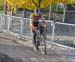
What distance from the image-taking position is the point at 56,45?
52.8 ft

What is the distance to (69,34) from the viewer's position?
16.4 metres

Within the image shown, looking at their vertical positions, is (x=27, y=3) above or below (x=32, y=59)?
above

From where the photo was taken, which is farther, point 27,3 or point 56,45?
point 27,3

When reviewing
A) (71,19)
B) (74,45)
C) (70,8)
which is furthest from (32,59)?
(70,8)

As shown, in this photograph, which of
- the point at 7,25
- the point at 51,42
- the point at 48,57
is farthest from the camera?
the point at 7,25

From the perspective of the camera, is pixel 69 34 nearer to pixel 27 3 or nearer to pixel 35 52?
pixel 35 52

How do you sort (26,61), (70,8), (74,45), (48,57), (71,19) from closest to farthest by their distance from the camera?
(26,61)
(48,57)
(74,45)
(71,19)
(70,8)

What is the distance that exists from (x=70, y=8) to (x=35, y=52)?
34831 millimetres

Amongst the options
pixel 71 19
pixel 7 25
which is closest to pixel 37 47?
pixel 7 25

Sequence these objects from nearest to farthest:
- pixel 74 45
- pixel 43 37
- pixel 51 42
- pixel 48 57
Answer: pixel 48 57 < pixel 43 37 < pixel 74 45 < pixel 51 42

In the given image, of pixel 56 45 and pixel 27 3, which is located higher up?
pixel 27 3

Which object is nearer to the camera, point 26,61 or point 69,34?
point 26,61

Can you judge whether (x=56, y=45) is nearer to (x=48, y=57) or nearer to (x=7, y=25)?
(x=48, y=57)

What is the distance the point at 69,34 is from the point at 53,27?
0.87m
